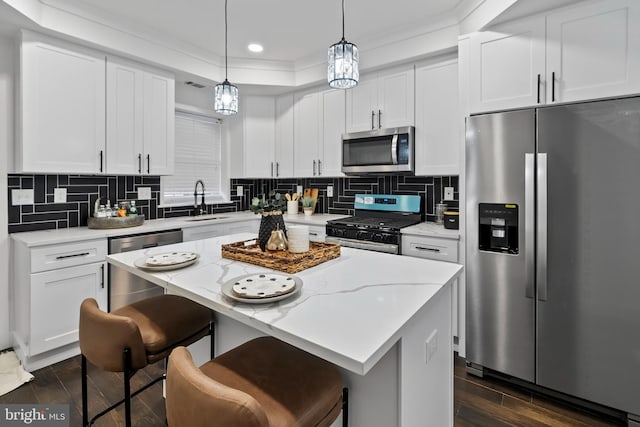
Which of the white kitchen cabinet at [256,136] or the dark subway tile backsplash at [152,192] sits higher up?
the white kitchen cabinet at [256,136]

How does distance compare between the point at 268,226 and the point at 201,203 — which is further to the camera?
the point at 201,203

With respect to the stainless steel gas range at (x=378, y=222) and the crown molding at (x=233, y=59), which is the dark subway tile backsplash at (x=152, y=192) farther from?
the crown molding at (x=233, y=59)

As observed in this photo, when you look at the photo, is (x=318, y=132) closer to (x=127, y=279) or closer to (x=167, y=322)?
(x=127, y=279)

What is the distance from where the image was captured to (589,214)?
1893mm

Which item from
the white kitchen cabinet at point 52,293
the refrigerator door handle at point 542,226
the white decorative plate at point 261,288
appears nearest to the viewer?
the white decorative plate at point 261,288

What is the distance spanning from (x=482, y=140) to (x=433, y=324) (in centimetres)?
145

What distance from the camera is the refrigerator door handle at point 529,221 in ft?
6.71

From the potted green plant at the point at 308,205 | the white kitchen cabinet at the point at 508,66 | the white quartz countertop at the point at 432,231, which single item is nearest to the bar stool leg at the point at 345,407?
the white quartz countertop at the point at 432,231

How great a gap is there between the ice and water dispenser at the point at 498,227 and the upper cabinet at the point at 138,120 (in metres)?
2.92

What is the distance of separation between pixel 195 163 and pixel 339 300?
3462mm

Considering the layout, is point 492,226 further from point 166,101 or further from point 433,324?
point 166,101

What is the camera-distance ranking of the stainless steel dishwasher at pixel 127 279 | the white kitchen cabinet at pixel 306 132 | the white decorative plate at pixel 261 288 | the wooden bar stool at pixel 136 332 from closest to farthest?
the white decorative plate at pixel 261 288, the wooden bar stool at pixel 136 332, the stainless steel dishwasher at pixel 127 279, the white kitchen cabinet at pixel 306 132

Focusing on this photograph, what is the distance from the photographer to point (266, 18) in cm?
277

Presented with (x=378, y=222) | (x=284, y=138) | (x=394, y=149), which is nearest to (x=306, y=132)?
(x=284, y=138)
